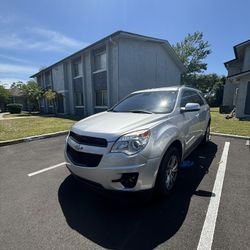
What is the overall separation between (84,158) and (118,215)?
1.02 meters

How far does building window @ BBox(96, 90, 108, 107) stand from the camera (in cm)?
1628

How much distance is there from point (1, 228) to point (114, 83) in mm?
12965

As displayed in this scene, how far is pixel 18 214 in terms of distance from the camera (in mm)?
3010

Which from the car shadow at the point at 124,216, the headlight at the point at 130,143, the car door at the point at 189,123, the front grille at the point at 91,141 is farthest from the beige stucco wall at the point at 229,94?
the front grille at the point at 91,141

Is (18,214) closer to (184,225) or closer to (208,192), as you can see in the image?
(184,225)

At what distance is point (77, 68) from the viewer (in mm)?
19719

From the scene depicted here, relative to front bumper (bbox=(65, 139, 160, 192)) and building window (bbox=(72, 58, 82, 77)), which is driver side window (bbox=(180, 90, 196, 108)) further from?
building window (bbox=(72, 58, 82, 77))

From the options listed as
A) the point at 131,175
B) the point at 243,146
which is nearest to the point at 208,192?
the point at 131,175

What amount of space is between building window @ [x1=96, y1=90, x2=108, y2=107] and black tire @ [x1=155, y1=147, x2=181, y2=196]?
42.8 feet

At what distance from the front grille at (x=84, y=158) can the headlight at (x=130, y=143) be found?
1.02 ft

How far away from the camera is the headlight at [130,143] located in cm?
277

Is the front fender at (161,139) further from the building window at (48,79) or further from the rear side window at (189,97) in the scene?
the building window at (48,79)

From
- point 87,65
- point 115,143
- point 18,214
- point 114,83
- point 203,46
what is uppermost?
point 203,46

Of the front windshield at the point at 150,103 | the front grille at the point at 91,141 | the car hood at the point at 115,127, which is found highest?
the front windshield at the point at 150,103
